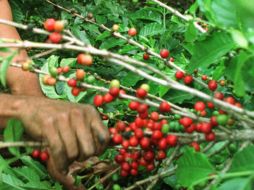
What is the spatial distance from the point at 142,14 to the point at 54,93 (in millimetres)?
773

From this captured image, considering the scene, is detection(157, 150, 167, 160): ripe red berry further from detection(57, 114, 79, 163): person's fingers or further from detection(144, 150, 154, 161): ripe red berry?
detection(57, 114, 79, 163): person's fingers

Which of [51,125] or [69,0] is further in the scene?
[69,0]

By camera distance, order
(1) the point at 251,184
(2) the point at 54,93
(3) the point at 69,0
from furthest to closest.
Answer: (3) the point at 69,0, (2) the point at 54,93, (1) the point at 251,184

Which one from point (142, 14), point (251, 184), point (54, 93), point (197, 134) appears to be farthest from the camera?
point (142, 14)

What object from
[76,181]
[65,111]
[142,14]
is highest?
[142,14]

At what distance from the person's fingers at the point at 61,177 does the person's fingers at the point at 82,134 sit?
0.12 meters

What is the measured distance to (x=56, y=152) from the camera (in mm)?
1313

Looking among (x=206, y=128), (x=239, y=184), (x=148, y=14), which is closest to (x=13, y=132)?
(x=206, y=128)

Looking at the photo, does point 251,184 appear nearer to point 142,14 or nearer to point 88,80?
point 88,80

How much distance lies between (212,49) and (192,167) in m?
0.29

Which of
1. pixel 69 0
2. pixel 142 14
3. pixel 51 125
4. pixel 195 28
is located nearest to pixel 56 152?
pixel 51 125

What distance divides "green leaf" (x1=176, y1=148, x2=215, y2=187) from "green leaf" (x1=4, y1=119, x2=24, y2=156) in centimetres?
46

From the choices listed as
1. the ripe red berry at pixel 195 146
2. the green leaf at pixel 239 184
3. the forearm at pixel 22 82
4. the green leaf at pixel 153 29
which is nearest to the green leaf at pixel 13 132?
the ripe red berry at pixel 195 146

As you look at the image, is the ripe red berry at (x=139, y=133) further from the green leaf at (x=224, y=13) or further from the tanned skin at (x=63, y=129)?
the green leaf at (x=224, y=13)
